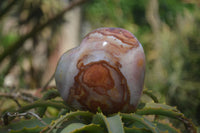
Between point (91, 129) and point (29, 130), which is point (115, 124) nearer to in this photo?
point (91, 129)

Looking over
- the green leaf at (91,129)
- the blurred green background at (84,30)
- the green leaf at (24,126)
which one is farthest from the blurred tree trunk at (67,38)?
the green leaf at (91,129)

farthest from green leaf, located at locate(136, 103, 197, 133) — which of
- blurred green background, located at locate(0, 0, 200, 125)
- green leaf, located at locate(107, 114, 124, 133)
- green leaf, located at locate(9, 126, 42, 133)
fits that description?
blurred green background, located at locate(0, 0, 200, 125)

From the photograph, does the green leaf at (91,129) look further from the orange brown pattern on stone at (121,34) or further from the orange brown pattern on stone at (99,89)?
the orange brown pattern on stone at (121,34)

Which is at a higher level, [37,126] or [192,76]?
[37,126]

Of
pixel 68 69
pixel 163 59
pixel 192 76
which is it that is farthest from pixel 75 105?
pixel 163 59

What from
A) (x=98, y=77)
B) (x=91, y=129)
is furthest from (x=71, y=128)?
(x=98, y=77)

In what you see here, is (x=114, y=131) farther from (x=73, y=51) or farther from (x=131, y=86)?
(x=73, y=51)
